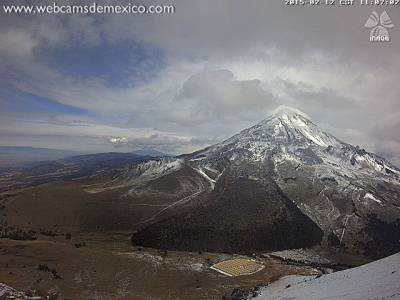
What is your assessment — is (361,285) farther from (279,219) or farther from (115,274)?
(279,219)

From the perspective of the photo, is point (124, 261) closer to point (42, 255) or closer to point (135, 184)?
point (42, 255)

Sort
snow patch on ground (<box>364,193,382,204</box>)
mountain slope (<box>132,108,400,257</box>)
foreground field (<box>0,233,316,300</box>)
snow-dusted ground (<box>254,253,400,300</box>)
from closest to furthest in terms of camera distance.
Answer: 1. snow-dusted ground (<box>254,253,400,300</box>)
2. foreground field (<box>0,233,316,300</box>)
3. mountain slope (<box>132,108,400,257</box>)
4. snow patch on ground (<box>364,193,382,204</box>)

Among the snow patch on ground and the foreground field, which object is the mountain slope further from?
the foreground field

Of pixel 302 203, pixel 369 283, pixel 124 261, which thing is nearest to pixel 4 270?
pixel 124 261

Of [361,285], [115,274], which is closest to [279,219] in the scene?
[115,274]

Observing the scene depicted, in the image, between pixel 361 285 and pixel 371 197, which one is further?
pixel 371 197

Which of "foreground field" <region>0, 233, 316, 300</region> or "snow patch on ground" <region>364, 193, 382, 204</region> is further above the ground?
"snow patch on ground" <region>364, 193, 382, 204</region>

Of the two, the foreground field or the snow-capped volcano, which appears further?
the snow-capped volcano

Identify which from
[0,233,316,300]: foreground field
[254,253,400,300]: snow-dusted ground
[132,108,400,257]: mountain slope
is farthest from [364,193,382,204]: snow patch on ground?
[254,253,400,300]: snow-dusted ground

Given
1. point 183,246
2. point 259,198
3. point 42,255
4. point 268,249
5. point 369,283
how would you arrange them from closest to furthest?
1. point 369,283
2. point 42,255
3. point 183,246
4. point 268,249
5. point 259,198
